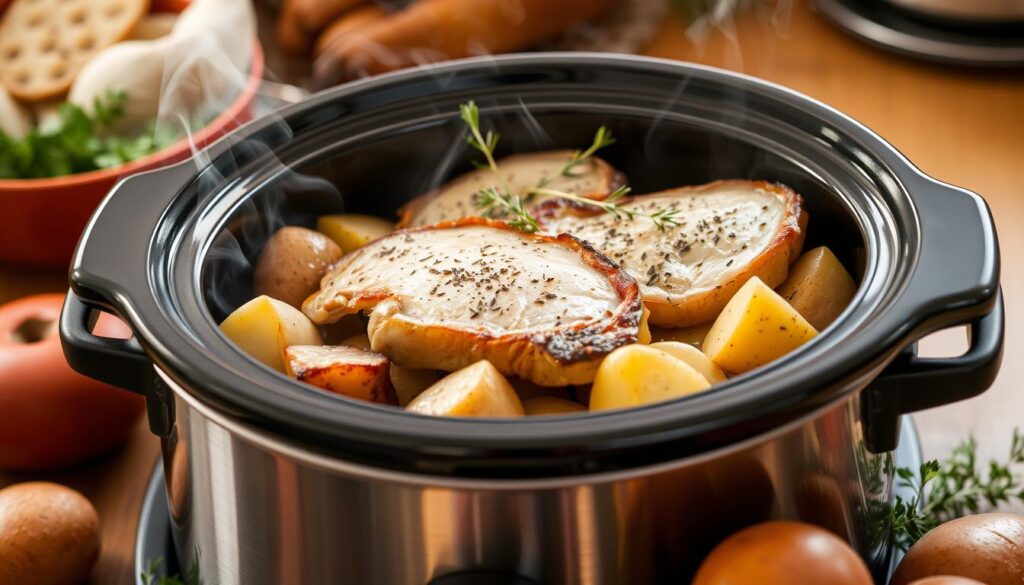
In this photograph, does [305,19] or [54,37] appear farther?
[305,19]

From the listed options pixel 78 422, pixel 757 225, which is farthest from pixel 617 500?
pixel 78 422

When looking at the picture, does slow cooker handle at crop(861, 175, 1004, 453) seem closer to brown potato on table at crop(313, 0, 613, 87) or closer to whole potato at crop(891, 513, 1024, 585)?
whole potato at crop(891, 513, 1024, 585)

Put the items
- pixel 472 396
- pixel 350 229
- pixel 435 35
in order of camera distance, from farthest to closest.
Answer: pixel 435 35
pixel 350 229
pixel 472 396

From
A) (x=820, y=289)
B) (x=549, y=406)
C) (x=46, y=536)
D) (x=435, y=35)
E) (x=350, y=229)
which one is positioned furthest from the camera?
(x=435, y=35)

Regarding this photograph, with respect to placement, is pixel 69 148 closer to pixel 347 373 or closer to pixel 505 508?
pixel 347 373

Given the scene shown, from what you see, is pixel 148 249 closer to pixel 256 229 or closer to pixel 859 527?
pixel 256 229

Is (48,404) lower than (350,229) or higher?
lower

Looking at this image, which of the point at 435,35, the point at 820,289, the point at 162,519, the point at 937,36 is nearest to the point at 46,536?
the point at 162,519

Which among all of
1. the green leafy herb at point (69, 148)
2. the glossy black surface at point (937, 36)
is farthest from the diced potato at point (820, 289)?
the glossy black surface at point (937, 36)
